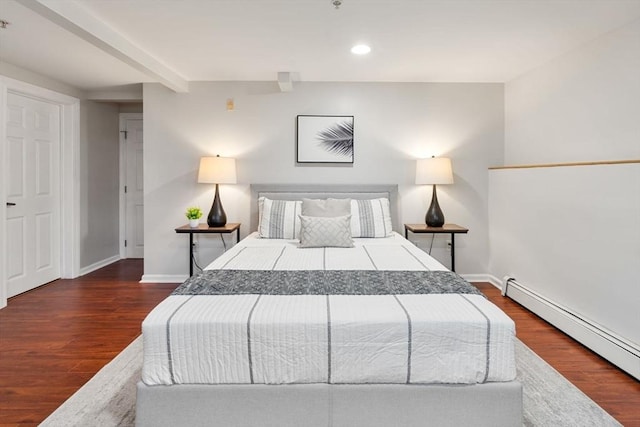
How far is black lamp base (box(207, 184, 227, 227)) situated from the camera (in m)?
4.04

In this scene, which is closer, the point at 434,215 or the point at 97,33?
the point at 97,33

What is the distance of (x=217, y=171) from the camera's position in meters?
4.00

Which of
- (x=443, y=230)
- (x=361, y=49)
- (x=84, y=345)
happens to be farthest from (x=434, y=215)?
(x=84, y=345)

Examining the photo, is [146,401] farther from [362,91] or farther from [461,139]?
[461,139]

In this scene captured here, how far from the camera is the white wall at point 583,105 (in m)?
2.71

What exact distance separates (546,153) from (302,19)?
262 centimetres

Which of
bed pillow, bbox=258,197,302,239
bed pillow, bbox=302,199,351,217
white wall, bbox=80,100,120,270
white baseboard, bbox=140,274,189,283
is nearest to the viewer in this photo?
bed pillow, bbox=302,199,351,217

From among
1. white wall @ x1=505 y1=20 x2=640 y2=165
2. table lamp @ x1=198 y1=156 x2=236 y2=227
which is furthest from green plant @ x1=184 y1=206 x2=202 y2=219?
white wall @ x1=505 y1=20 x2=640 y2=165

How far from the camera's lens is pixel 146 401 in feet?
5.38

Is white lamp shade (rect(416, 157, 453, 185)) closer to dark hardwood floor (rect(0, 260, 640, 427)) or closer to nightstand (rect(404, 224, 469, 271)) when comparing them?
nightstand (rect(404, 224, 469, 271))

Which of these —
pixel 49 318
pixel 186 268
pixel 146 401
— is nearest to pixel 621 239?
pixel 146 401

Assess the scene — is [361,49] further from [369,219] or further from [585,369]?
[585,369]

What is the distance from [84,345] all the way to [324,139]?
299 cm

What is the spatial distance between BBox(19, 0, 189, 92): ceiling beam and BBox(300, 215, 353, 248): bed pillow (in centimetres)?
202
